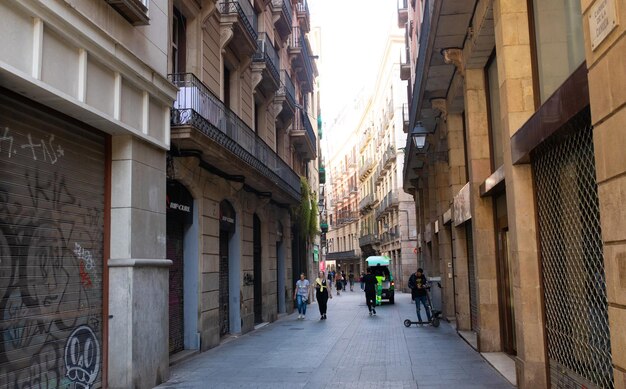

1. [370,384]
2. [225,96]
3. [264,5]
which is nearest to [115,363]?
[370,384]

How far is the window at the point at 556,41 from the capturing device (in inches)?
246

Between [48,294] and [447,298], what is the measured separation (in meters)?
14.4

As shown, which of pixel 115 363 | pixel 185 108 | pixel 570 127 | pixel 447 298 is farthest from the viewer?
pixel 447 298

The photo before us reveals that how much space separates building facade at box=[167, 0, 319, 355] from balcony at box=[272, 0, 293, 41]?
0.18 ft

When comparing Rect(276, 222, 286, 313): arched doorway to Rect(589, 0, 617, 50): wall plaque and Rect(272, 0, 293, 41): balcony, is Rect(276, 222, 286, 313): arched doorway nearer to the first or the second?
Rect(272, 0, 293, 41): balcony

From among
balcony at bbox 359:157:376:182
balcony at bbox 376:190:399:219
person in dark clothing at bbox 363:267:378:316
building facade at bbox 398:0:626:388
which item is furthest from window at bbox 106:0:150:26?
balcony at bbox 359:157:376:182

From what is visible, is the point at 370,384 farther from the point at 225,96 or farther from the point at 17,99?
the point at 225,96

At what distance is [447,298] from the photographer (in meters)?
19.2

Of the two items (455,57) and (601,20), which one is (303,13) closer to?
(455,57)

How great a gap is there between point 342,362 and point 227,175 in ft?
19.8

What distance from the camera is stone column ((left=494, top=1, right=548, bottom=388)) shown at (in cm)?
750

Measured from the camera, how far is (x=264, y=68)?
18.1 meters

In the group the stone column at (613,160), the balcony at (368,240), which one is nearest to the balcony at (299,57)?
the stone column at (613,160)

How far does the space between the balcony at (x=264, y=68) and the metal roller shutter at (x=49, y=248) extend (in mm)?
9998
